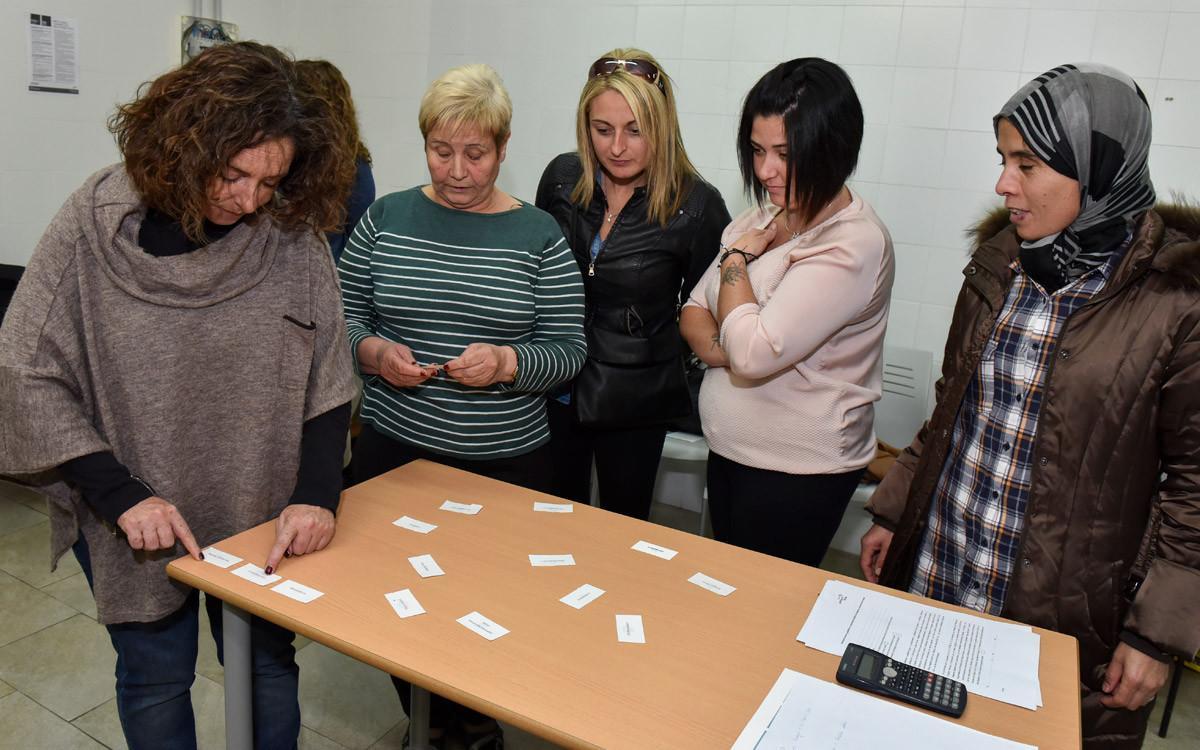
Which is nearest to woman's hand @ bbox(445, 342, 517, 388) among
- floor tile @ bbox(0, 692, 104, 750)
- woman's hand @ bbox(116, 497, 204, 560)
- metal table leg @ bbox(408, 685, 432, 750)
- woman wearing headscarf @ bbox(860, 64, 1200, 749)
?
woman's hand @ bbox(116, 497, 204, 560)

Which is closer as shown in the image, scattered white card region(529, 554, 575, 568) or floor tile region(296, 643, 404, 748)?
scattered white card region(529, 554, 575, 568)

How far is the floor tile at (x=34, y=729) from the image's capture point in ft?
7.90

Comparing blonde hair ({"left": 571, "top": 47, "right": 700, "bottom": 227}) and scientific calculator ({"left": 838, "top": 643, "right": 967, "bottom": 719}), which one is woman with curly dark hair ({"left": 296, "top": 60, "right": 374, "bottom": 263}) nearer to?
blonde hair ({"left": 571, "top": 47, "right": 700, "bottom": 227})

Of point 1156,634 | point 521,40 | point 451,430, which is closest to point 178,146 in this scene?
point 451,430

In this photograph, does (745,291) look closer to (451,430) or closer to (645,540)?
(645,540)

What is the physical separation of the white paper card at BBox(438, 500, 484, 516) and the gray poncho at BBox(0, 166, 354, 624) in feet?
1.01

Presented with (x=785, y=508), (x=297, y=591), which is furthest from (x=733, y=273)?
(x=297, y=591)

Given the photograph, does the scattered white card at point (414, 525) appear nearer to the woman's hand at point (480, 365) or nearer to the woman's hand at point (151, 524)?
the woman's hand at point (480, 365)

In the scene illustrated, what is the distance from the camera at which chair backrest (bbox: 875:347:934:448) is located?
11.3 feet

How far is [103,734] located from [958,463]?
227 cm

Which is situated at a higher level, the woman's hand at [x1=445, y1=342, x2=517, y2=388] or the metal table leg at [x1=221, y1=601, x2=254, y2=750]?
the woman's hand at [x1=445, y1=342, x2=517, y2=388]

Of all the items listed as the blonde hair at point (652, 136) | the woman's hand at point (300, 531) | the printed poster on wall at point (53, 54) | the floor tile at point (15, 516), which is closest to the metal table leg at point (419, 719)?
the woman's hand at point (300, 531)

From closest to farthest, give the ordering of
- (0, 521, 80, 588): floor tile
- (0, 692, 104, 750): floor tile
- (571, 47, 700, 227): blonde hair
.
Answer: (571, 47, 700, 227): blonde hair < (0, 692, 104, 750): floor tile < (0, 521, 80, 588): floor tile

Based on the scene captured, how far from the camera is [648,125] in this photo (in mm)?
2285
